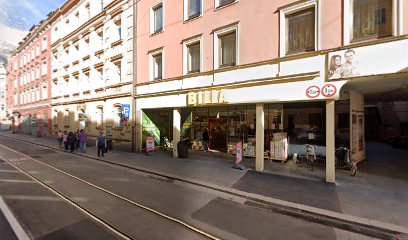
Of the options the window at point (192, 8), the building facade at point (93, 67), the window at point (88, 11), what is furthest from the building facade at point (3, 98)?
the window at point (192, 8)

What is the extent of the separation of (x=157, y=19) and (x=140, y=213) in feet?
42.6

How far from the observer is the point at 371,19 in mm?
7473

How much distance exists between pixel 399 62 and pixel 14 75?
5297cm

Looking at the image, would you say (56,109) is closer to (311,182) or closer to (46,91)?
(46,91)

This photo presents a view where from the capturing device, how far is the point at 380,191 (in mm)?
6977

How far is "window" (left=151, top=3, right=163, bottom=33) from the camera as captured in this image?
14.2m

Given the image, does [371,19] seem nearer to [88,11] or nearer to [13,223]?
[13,223]

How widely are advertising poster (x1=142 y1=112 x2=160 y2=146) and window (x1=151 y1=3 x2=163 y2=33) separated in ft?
18.9

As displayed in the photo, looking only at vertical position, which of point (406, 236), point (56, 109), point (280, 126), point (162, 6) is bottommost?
point (406, 236)

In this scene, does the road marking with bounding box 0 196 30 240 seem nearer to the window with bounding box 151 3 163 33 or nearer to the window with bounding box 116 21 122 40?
the window with bounding box 151 3 163 33

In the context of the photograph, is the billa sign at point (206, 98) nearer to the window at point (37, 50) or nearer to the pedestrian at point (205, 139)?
the pedestrian at point (205, 139)

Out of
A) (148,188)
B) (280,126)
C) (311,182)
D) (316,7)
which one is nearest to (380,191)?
(311,182)

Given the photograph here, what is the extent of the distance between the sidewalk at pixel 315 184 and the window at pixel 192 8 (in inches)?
325

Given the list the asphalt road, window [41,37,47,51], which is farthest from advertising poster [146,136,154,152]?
window [41,37,47,51]
